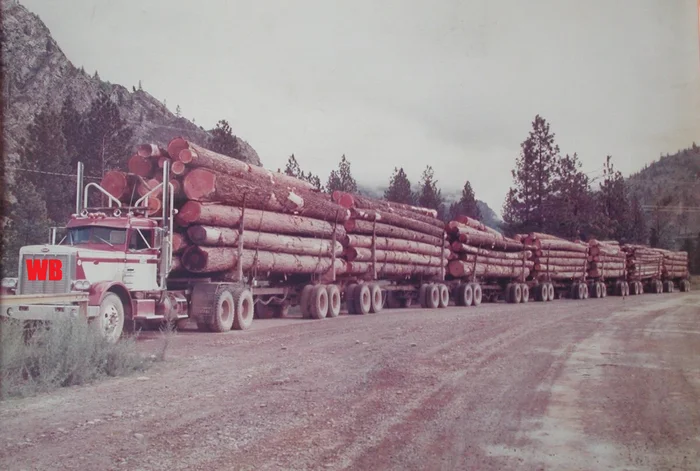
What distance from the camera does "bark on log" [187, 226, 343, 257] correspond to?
13.5 m

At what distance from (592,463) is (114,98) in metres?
18.2

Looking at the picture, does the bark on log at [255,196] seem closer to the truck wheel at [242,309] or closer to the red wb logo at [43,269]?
the truck wheel at [242,309]

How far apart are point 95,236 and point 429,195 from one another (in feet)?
114

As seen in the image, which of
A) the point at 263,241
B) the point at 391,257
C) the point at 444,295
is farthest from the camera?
the point at 444,295

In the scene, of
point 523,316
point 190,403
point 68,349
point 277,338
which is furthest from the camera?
point 523,316

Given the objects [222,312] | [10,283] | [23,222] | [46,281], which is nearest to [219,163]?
[222,312]

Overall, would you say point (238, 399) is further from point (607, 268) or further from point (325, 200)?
point (607, 268)

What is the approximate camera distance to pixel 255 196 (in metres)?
15.1

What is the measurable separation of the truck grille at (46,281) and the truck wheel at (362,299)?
11335 millimetres

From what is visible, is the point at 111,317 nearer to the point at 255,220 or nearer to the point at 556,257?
the point at 255,220

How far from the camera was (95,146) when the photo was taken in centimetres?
2258

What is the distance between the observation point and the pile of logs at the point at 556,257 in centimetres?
3206

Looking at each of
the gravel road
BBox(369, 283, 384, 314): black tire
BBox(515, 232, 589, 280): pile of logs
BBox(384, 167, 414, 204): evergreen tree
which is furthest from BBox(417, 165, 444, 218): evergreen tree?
the gravel road

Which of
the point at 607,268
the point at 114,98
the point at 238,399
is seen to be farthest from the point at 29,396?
the point at 607,268
